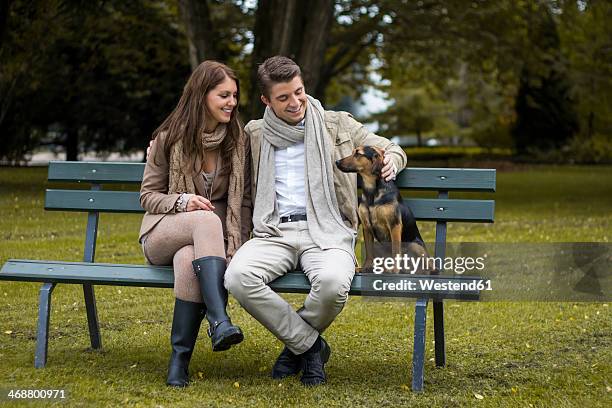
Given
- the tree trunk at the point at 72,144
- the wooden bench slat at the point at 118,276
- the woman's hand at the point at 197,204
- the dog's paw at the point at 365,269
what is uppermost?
the woman's hand at the point at 197,204

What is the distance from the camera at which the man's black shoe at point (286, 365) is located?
517cm

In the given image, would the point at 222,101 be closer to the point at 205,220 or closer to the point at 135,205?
the point at 205,220

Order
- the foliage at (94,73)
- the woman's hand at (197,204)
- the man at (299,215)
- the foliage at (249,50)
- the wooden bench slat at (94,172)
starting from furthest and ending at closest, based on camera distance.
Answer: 1. the foliage at (94,73)
2. the foliage at (249,50)
3. the wooden bench slat at (94,172)
4. the woman's hand at (197,204)
5. the man at (299,215)

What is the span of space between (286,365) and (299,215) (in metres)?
0.77

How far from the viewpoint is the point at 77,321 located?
6668 millimetres

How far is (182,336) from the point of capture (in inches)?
194

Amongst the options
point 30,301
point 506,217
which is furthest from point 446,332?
point 506,217

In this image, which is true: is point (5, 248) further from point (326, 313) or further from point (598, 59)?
point (598, 59)

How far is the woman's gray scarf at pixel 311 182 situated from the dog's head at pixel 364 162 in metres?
0.11

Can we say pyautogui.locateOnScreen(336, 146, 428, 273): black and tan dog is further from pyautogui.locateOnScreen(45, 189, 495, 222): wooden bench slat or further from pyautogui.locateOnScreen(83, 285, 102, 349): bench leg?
pyautogui.locateOnScreen(83, 285, 102, 349): bench leg

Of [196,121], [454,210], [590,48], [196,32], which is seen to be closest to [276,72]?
[196,121]

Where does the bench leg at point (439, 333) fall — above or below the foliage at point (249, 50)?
below

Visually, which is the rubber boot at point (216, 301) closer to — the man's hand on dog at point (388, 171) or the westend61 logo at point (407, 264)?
the westend61 logo at point (407, 264)

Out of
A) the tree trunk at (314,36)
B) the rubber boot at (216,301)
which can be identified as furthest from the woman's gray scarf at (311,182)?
the tree trunk at (314,36)
